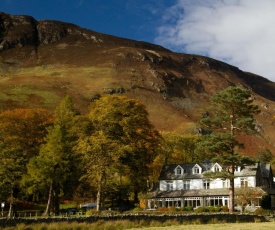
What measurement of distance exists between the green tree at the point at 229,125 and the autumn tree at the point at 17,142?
910 inches

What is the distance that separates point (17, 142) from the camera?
60.0 meters

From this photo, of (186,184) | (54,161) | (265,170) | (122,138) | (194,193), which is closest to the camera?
(54,161)

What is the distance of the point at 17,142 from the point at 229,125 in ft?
102

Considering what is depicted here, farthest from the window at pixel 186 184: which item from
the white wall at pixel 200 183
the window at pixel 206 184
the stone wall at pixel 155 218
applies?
the stone wall at pixel 155 218

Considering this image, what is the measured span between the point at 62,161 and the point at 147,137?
16228 millimetres

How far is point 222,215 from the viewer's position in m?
37.1

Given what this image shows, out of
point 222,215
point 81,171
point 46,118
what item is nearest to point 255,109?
point 222,215

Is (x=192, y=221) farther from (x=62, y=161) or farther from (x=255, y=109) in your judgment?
(x=62, y=161)

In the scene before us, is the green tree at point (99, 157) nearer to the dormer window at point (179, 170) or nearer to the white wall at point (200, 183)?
the white wall at point (200, 183)

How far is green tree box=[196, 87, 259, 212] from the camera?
43656mm

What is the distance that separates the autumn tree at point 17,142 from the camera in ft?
165

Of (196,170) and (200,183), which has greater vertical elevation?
(196,170)

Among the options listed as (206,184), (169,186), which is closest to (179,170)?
(169,186)

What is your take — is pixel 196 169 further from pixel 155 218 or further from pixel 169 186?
pixel 155 218
